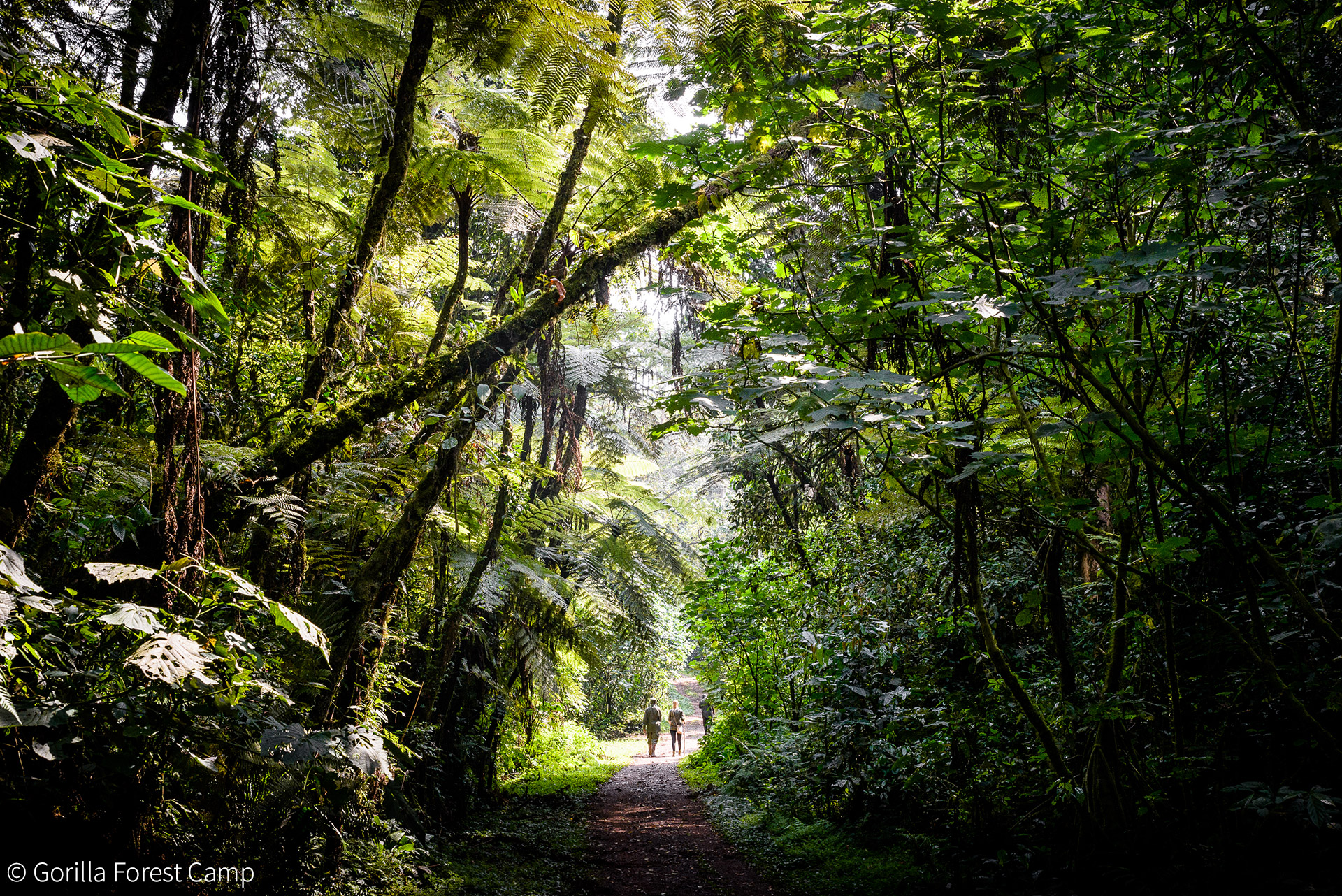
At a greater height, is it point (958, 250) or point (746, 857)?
point (958, 250)

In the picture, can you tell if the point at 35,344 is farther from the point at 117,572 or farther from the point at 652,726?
the point at 652,726

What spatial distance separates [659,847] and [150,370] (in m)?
6.52

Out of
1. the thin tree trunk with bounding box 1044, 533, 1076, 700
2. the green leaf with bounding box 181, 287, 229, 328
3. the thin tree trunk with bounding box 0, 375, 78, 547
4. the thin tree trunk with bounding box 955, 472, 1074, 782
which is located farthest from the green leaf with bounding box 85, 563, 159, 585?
the thin tree trunk with bounding box 1044, 533, 1076, 700

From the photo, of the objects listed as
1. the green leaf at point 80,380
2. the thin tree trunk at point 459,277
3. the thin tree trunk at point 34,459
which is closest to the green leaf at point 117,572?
the thin tree trunk at point 34,459

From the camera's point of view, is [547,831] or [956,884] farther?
[547,831]

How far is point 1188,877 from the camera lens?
8.98 ft

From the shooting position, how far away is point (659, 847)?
21.2ft

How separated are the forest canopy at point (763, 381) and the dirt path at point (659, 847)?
0.81m

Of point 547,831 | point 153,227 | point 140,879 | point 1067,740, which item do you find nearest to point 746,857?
point 547,831

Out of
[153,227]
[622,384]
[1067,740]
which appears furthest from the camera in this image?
[622,384]

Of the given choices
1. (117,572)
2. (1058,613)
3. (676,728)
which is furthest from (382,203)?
(676,728)

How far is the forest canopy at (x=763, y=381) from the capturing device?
2287 mm

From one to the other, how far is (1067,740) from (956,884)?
43.6 inches

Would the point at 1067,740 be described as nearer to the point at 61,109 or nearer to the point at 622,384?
the point at 61,109
